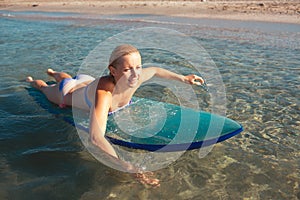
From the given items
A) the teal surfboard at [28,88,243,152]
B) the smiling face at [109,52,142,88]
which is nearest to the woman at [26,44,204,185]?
the smiling face at [109,52,142,88]

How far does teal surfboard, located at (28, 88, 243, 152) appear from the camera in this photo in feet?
11.0

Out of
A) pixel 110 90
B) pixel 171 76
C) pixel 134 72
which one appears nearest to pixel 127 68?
pixel 134 72

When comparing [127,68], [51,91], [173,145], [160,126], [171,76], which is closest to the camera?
[127,68]

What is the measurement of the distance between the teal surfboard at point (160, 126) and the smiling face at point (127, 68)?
2.16ft

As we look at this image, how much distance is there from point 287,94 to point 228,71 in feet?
5.20

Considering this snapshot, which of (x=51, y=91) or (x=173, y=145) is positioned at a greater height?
(x=51, y=91)

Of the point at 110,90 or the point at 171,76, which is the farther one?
the point at 171,76

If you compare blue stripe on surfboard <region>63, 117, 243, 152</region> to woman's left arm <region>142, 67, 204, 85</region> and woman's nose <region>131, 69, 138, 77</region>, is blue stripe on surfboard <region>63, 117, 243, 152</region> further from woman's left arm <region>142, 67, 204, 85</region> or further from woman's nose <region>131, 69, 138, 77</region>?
woman's left arm <region>142, 67, 204, 85</region>

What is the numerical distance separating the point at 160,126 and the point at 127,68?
94cm

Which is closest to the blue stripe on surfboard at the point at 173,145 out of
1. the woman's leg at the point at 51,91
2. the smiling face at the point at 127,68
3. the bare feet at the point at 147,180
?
the bare feet at the point at 147,180

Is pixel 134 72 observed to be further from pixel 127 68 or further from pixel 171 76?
pixel 171 76

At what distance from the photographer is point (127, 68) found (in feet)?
10.3

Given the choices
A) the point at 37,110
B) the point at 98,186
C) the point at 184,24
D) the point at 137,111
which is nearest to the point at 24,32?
the point at 184,24

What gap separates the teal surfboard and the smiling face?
657 mm
